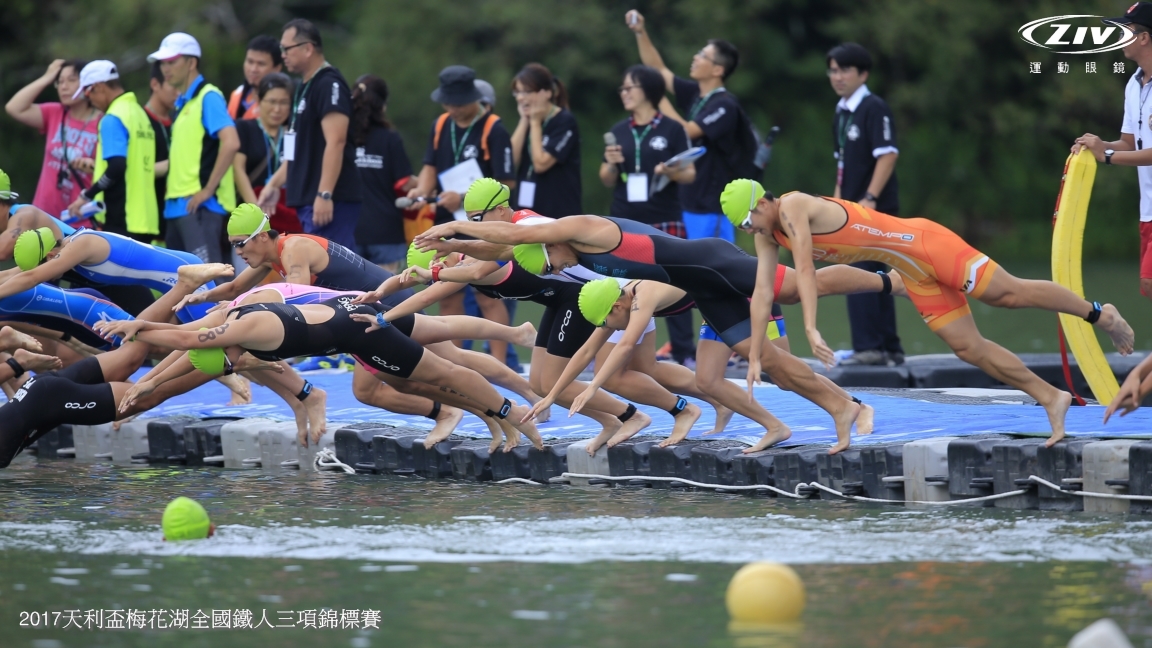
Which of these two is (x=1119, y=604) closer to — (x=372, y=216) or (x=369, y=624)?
(x=369, y=624)

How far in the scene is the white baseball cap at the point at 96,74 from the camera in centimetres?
1340

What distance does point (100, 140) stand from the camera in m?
13.1

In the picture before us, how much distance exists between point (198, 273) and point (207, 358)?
138cm

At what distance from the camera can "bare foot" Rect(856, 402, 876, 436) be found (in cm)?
961

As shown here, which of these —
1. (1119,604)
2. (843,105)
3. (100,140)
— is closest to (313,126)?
(100,140)

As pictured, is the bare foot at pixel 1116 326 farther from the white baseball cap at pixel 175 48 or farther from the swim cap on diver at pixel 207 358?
the white baseball cap at pixel 175 48

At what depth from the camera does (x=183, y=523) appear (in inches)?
307

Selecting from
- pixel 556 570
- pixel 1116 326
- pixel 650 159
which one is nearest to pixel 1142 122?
pixel 1116 326

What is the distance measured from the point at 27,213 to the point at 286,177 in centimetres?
269

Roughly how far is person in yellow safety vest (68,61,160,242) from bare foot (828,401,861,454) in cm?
673

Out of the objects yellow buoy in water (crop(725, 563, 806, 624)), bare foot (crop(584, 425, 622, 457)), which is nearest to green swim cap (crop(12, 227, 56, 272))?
bare foot (crop(584, 425, 622, 457))

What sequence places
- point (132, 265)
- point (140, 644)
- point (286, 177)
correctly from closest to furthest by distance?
point (140, 644)
point (132, 265)
point (286, 177)

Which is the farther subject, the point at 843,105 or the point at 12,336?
the point at 843,105

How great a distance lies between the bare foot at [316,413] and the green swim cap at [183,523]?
3.08m
